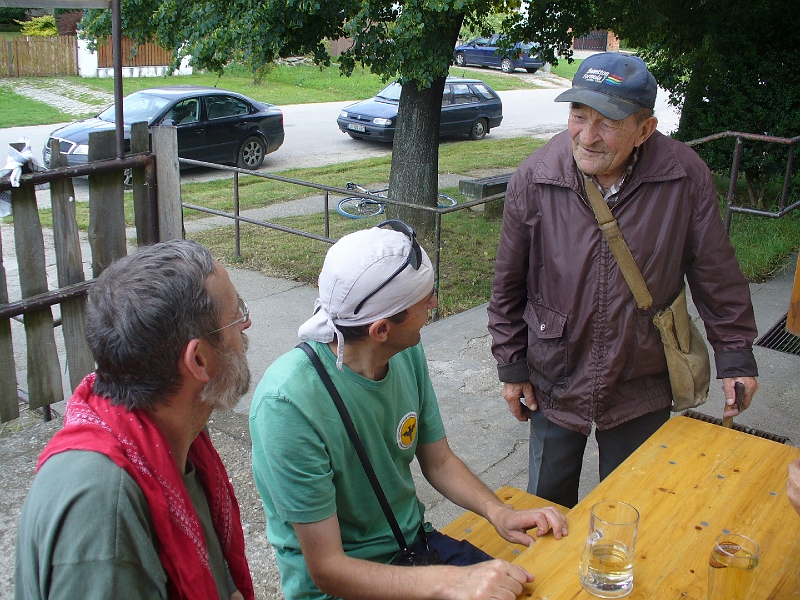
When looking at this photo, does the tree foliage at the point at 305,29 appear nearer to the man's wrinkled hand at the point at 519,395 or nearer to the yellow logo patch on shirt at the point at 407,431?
the man's wrinkled hand at the point at 519,395

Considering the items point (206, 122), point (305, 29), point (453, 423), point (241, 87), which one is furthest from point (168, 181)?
point (241, 87)

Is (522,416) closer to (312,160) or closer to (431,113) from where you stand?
(431,113)

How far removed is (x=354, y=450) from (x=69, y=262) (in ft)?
8.11

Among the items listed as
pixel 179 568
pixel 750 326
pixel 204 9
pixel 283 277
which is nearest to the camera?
pixel 179 568

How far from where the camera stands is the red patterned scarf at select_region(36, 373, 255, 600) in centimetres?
159

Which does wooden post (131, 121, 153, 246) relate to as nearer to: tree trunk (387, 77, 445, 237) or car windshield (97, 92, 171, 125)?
tree trunk (387, 77, 445, 237)

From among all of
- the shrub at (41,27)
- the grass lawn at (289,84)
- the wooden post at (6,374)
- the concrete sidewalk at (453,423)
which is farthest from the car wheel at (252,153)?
the shrub at (41,27)

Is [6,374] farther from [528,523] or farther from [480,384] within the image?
[528,523]

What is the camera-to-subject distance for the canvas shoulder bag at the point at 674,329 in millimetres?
2637

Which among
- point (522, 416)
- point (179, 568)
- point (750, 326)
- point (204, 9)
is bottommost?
point (522, 416)

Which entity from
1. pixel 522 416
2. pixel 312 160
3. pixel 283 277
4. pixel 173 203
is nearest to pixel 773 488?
pixel 522 416

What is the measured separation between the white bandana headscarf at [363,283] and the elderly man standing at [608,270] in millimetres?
776

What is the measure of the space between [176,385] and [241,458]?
8.00 ft

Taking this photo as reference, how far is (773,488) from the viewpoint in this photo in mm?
2369
